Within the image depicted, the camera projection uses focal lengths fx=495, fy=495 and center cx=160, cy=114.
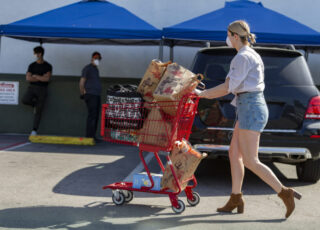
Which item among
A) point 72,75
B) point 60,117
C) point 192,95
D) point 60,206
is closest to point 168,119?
point 192,95

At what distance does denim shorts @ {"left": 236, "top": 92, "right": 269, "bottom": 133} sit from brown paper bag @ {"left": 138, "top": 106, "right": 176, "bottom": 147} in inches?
26.9

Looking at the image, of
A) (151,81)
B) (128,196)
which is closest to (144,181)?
(128,196)

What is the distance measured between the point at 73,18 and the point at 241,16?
11.2 feet

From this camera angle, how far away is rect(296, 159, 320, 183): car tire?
6.46 m

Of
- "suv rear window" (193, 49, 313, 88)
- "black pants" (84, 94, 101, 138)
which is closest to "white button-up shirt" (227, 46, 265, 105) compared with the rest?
"suv rear window" (193, 49, 313, 88)

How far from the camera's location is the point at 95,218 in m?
4.64

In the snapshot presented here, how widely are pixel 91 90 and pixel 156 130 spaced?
5.62 m

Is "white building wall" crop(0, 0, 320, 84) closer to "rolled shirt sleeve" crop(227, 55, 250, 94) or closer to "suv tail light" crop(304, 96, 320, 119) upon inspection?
"suv tail light" crop(304, 96, 320, 119)

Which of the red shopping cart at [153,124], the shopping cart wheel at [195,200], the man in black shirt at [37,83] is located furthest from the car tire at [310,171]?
the man in black shirt at [37,83]

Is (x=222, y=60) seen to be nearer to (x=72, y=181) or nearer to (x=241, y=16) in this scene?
(x=72, y=181)

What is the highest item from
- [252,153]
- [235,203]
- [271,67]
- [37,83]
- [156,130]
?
[271,67]

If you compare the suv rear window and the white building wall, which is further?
the white building wall

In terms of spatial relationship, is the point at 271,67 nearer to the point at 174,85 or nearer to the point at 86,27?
the point at 174,85

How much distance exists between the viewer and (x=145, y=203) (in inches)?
209
